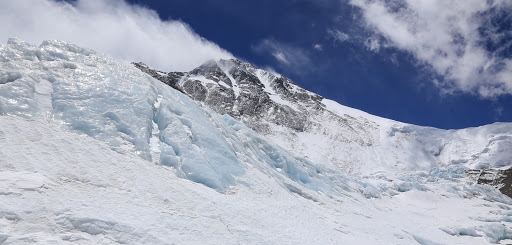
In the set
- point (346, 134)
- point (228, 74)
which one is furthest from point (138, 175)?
point (228, 74)

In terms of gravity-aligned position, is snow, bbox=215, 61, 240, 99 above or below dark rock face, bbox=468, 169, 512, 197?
above

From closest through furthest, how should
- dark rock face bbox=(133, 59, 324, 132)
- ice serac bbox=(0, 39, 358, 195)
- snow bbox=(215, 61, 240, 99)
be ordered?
ice serac bbox=(0, 39, 358, 195) < dark rock face bbox=(133, 59, 324, 132) < snow bbox=(215, 61, 240, 99)

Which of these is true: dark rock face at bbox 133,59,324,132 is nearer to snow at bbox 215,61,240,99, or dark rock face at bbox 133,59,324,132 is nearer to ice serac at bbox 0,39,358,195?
snow at bbox 215,61,240,99

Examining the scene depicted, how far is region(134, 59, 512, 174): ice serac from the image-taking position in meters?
100

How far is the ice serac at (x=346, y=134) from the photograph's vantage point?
10019 cm

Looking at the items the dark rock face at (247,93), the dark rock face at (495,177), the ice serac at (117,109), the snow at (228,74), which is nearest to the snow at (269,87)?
the dark rock face at (247,93)

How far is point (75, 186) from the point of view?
12242mm

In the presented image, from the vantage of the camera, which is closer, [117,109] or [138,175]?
[138,175]

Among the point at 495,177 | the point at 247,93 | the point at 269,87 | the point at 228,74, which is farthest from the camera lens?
the point at 228,74

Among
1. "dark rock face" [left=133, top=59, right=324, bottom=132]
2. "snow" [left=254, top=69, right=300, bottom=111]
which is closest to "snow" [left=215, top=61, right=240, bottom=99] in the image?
"dark rock face" [left=133, top=59, right=324, bottom=132]

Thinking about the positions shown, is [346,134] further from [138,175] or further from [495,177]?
[138,175]

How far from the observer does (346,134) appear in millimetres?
118625

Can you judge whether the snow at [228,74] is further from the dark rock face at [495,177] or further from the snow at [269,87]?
the dark rock face at [495,177]

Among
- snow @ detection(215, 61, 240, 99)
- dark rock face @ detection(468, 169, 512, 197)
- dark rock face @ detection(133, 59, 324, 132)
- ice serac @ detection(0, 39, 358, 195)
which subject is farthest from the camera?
snow @ detection(215, 61, 240, 99)
